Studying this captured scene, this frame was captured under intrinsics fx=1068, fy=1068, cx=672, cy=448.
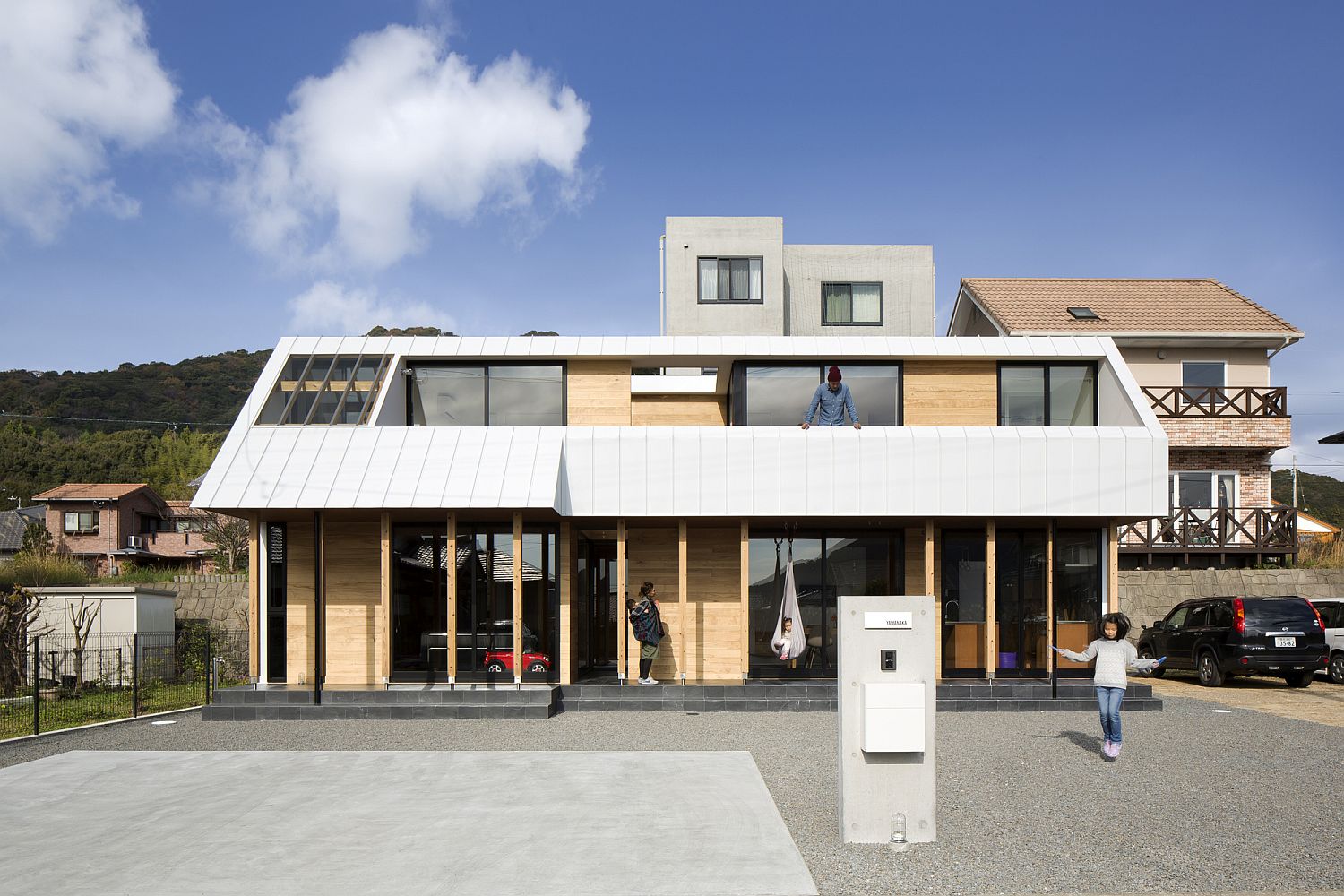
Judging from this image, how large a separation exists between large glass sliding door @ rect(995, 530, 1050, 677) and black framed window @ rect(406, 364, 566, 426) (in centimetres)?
747

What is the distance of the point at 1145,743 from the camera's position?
1211 cm

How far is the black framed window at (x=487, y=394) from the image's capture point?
17641 millimetres

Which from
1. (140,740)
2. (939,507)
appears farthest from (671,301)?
(140,740)

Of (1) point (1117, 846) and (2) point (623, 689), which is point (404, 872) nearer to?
(1) point (1117, 846)

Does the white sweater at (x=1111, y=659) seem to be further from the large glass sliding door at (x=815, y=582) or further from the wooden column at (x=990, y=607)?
the large glass sliding door at (x=815, y=582)

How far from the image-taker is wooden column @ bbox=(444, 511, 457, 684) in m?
14.8

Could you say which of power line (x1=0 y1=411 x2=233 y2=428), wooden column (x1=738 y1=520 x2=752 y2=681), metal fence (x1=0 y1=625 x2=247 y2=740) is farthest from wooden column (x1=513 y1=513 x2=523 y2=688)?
power line (x1=0 y1=411 x2=233 y2=428)

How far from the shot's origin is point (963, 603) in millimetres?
16875

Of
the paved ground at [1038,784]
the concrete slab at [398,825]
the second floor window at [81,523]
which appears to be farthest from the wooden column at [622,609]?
the second floor window at [81,523]

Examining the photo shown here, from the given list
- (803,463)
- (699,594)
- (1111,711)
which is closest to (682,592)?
(699,594)

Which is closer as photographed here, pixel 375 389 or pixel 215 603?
pixel 375 389

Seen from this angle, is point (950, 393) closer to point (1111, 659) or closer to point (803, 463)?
point (803, 463)

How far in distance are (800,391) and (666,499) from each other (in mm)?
3477

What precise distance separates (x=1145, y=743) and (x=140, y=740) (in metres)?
11.7
